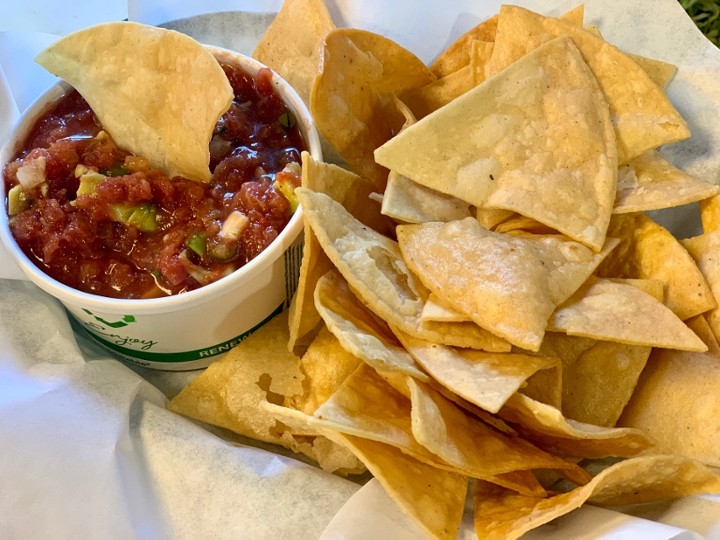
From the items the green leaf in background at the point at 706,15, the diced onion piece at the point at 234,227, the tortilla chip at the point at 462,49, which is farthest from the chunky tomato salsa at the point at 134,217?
the green leaf in background at the point at 706,15

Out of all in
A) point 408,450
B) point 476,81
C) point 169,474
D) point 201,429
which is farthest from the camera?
point 476,81

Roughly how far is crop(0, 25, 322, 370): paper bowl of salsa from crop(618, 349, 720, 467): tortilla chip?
0.78 m

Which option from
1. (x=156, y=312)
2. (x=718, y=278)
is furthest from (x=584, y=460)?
(x=156, y=312)

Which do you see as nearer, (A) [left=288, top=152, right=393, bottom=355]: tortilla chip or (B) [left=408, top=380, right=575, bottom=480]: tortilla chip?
(B) [left=408, top=380, right=575, bottom=480]: tortilla chip

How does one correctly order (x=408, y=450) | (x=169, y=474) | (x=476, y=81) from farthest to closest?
(x=476, y=81) → (x=169, y=474) → (x=408, y=450)

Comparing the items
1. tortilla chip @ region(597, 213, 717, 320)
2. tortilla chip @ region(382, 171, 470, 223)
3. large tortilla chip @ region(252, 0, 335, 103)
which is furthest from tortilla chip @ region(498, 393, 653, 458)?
large tortilla chip @ region(252, 0, 335, 103)

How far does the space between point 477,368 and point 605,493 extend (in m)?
0.31

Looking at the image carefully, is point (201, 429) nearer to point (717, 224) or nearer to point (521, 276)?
point (521, 276)

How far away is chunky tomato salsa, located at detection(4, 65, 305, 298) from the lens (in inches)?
56.9

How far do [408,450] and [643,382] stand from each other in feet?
1.86

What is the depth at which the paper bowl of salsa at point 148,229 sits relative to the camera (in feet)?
4.72

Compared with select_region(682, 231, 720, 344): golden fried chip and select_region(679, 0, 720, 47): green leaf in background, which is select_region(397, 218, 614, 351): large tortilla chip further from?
select_region(679, 0, 720, 47): green leaf in background

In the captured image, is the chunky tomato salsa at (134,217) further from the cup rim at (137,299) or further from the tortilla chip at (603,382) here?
the tortilla chip at (603,382)

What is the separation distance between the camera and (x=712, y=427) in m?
1.36
